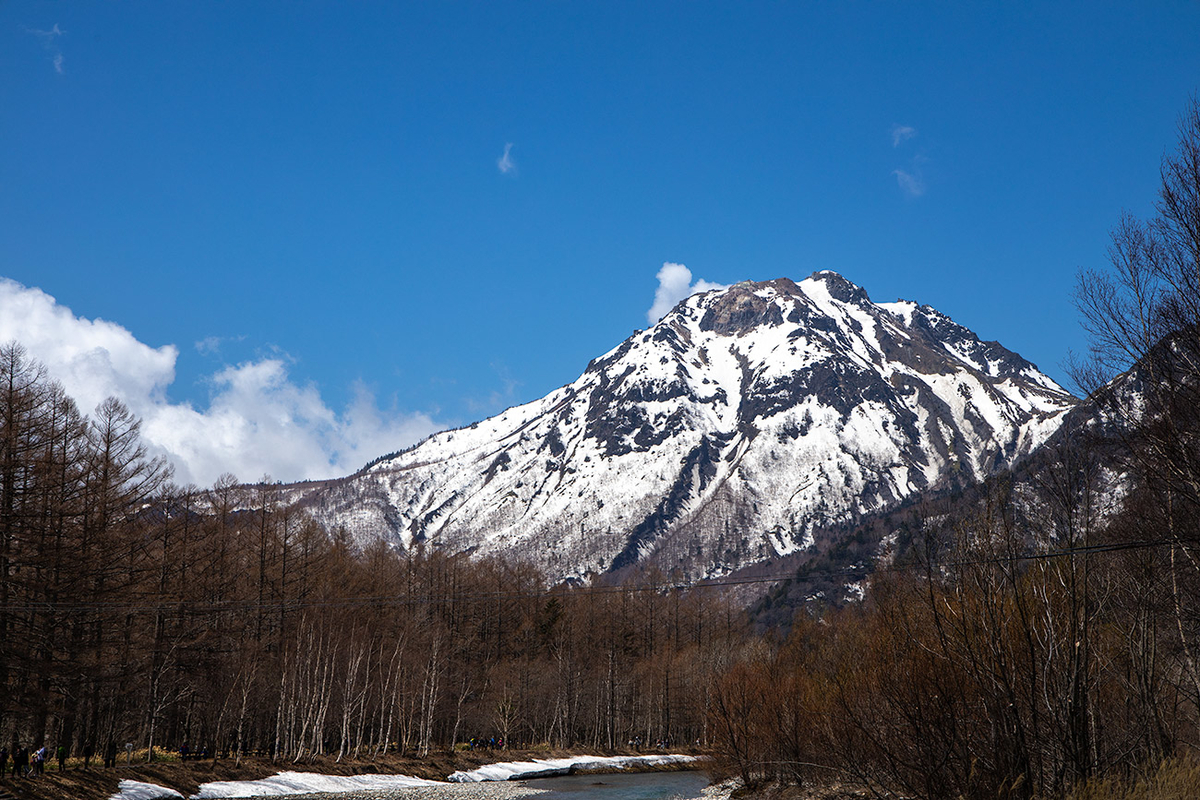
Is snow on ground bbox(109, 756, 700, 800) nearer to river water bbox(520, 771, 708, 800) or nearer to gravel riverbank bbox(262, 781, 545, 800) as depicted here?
gravel riverbank bbox(262, 781, 545, 800)

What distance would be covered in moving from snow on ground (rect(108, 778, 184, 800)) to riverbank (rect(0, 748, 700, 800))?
0.92ft

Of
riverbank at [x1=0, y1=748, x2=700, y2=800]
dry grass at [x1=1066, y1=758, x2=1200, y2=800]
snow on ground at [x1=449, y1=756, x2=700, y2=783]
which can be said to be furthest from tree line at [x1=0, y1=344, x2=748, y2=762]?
dry grass at [x1=1066, y1=758, x2=1200, y2=800]

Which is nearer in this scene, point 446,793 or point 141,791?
point 141,791

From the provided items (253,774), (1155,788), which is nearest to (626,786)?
(253,774)

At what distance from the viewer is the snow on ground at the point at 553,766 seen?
57.7m

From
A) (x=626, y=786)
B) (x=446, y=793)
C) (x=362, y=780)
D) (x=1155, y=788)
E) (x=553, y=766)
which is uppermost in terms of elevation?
(x=1155, y=788)

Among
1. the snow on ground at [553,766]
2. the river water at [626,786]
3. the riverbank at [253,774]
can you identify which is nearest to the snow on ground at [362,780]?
the snow on ground at [553,766]

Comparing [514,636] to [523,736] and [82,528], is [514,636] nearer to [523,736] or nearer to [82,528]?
[523,736]

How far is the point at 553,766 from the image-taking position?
6681 cm

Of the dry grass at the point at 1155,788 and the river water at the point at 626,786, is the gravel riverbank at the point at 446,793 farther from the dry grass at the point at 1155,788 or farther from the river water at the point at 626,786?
the dry grass at the point at 1155,788

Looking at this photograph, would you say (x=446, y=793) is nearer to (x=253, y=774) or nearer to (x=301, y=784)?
(x=301, y=784)

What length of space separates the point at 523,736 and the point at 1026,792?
79.9 m

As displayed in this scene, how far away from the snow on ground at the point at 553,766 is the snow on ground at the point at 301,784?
4464 millimetres

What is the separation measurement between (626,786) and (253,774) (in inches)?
980
